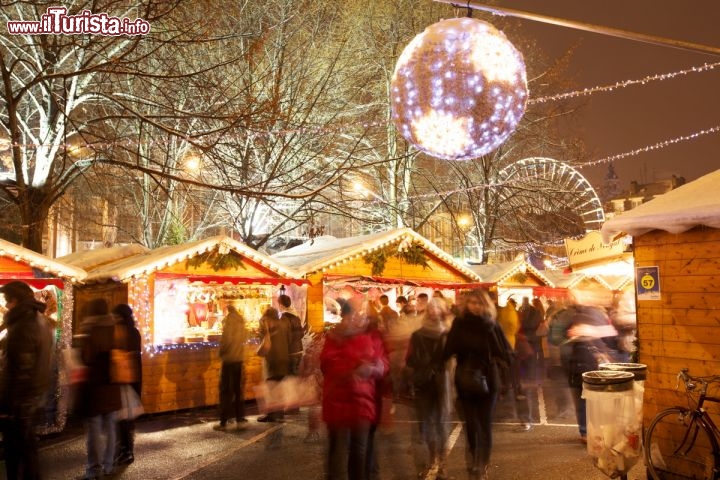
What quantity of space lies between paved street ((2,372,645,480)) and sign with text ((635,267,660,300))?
6.07ft

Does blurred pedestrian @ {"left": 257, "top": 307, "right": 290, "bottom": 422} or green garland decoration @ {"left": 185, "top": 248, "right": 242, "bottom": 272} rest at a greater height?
green garland decoration @ {"left": 185, "top": 248, "right": 242, "bottom": 272}

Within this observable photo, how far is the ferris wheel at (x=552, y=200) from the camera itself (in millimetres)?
20672

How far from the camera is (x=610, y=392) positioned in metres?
5.70

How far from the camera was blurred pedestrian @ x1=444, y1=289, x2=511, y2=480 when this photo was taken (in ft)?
18.7

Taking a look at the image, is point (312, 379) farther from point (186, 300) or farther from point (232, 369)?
point (186, 300)

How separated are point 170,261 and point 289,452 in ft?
15.8

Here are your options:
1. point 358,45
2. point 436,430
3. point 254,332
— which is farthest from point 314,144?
point 436,430

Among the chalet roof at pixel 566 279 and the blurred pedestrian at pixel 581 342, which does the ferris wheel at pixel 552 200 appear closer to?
the chalet roof at pixel 566 279

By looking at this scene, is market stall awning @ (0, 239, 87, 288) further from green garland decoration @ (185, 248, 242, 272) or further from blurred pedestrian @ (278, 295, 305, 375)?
blurred pedestrian @ (278, 295, 305, 375)

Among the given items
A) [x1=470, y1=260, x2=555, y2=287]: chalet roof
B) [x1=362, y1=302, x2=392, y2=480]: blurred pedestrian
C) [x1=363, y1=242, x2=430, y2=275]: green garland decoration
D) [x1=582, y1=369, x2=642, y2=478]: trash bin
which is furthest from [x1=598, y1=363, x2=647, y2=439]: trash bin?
[x1=470, y1=260, x2=555, y2=287]: chalet roof

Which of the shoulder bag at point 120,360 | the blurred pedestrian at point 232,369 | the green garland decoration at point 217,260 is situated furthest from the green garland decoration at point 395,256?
the shoulder bag at point 120,360

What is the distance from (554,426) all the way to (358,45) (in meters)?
17.3

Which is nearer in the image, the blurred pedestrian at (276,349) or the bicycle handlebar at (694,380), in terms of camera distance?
the bicycle handlebar at (694,380)

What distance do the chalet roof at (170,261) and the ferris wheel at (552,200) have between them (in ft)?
35.3
